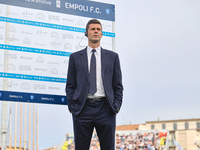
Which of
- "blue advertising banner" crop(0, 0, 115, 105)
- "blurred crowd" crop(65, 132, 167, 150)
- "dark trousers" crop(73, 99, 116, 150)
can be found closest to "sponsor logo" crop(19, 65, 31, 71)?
"blue advertising banner" crop(0, 0, 115, 105)

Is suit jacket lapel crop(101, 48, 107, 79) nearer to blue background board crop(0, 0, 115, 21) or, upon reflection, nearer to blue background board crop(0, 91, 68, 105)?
blue background board crop(0, 91, 68, 105)

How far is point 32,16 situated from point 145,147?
569 inches

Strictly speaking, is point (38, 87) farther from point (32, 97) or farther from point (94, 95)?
point (94, 95)

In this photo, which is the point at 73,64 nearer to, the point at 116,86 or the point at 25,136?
the point at 116,86

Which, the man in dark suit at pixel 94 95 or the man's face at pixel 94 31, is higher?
the man's face at pixel 94 31

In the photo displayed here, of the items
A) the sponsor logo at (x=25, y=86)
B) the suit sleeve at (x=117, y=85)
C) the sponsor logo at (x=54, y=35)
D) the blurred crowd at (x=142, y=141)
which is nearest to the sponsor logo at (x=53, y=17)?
the sponsor logo at (x=54, y=35)

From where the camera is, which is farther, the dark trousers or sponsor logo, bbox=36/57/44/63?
sponsor logo, bbox=36/57/44/63

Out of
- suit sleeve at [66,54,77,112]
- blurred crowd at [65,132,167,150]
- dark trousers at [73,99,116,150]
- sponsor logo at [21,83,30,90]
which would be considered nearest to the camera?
dark trousers at [73,99,116,150]

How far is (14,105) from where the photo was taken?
14.0 feet

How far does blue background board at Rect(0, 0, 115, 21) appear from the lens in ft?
14.3

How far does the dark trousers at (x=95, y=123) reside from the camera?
2.71 m

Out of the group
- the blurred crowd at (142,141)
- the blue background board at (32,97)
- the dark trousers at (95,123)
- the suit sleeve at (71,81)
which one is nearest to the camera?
the dark trousers at (95,123)

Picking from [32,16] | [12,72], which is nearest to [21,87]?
[12,72]

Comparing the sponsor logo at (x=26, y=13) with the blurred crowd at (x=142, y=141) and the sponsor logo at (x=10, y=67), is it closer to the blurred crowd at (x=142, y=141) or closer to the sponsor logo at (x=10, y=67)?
the sponsor logo at (x=10, y=67)
